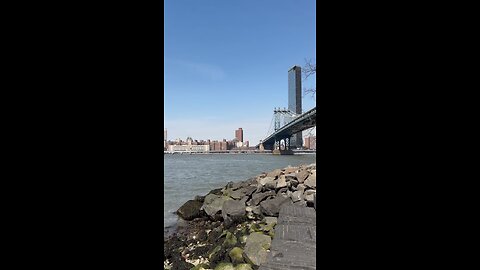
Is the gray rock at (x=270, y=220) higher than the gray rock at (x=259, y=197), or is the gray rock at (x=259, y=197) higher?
the gray rock at (x=259, y=197)

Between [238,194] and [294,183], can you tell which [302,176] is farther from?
[238,194]

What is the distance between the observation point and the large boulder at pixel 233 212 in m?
7.27

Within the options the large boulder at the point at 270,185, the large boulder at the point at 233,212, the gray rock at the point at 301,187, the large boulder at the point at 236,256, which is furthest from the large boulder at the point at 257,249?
the large boulder at the point at 270,185

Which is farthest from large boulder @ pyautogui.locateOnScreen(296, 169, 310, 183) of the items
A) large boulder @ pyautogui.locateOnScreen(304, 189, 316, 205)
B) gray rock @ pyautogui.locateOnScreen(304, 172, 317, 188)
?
large boulder @ pyautogui.locateOnScreen(304, 189, 316, 205)

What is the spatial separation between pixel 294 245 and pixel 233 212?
4038 millimetres

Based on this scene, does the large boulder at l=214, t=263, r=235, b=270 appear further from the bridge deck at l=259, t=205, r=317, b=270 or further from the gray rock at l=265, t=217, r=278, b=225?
the gray rock at l=265, t=217, r=278, b=225

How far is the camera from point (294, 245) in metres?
3.60

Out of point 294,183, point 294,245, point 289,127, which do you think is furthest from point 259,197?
point 289,127

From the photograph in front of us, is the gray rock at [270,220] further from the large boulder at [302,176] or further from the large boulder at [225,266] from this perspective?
the large boulder at [302,176]

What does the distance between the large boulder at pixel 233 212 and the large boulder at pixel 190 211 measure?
1787 millimetres
